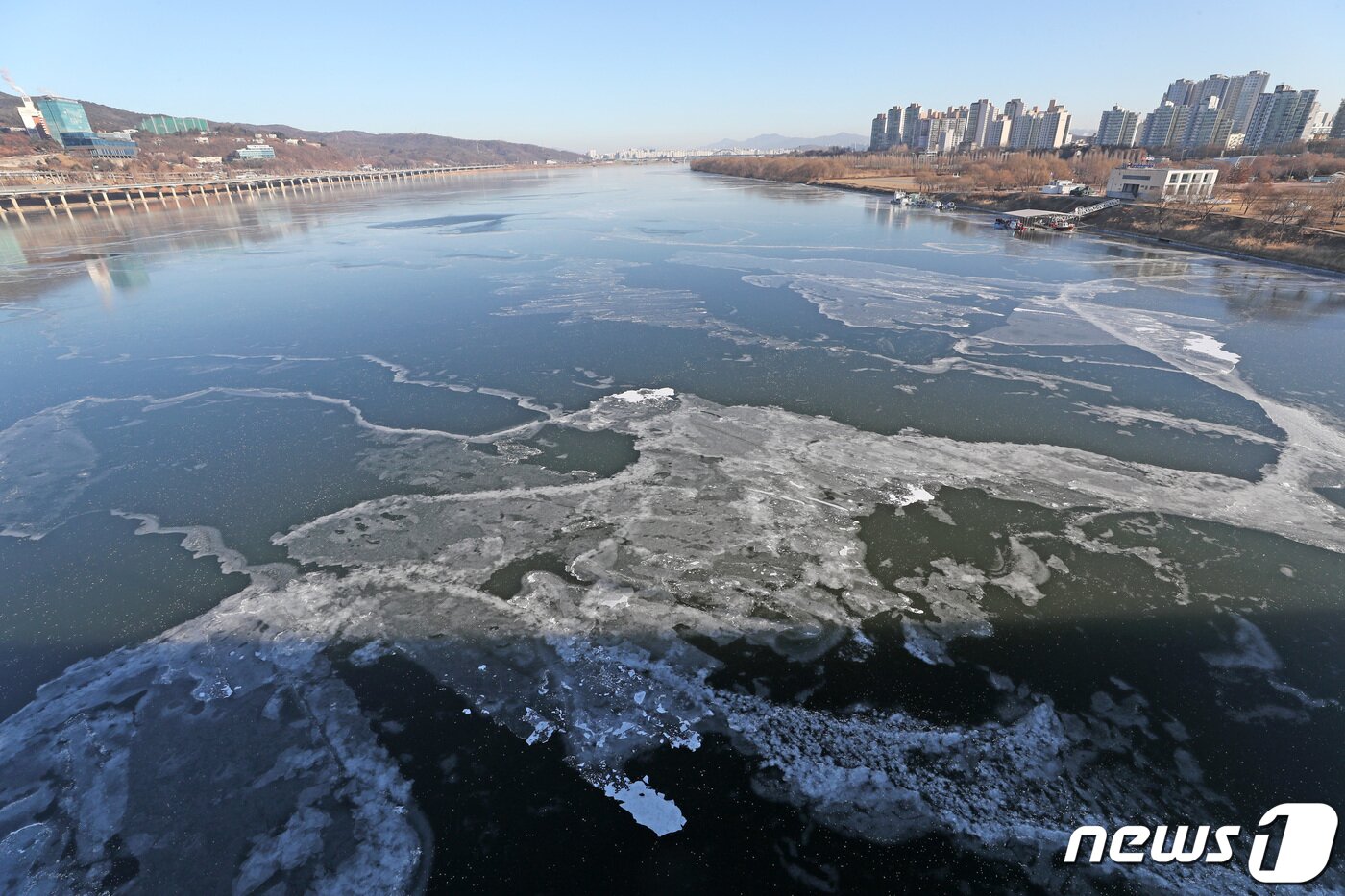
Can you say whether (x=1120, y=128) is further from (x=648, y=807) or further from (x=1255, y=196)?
(x=648, y=807)

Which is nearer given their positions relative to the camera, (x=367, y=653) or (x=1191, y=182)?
(x=367, y=653)

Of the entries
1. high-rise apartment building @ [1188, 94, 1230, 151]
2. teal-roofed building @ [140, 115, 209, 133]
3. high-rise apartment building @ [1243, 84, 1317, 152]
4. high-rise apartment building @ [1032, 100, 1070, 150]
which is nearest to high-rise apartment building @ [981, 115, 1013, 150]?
high-rise apartment building @ [1032, 100, 1070, 150]

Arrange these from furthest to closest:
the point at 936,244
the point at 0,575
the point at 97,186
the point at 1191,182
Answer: the point at 97,186, the point at 1191,182, the point at 936,244, the point at 0,575

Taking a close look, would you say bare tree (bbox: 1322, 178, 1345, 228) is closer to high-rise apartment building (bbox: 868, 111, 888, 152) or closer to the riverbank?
the riverbank

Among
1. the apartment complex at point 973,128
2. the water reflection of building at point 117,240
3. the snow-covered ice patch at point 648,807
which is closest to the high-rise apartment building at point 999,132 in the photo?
the apartment complex at point 973,128

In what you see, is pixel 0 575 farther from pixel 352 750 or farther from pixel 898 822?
pixel 898 822

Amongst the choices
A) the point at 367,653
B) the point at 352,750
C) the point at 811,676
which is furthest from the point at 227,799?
the point at 811,676

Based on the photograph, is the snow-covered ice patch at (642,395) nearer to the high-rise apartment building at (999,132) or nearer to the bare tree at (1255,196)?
the bare tree at (1255,196)
